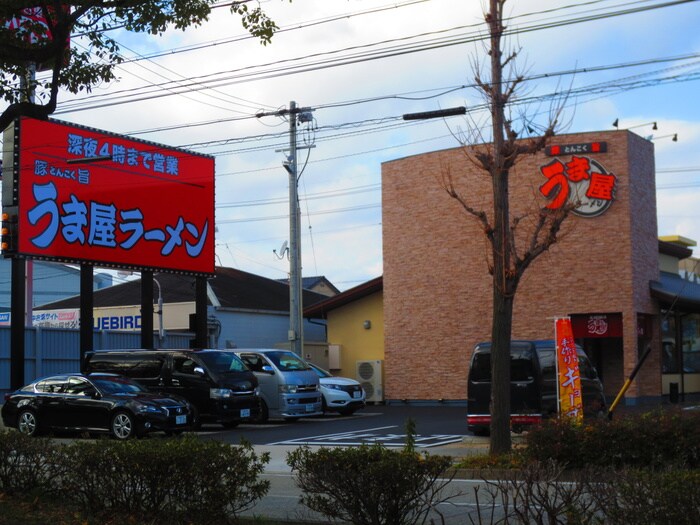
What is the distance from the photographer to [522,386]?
1978cm

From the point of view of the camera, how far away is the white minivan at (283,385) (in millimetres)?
25438

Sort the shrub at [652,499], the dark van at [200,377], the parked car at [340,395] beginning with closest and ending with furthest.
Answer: the shrub at [652,499], the dark van at [200,377], the parked car at [340,395]

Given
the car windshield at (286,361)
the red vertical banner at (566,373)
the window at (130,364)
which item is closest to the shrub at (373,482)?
the red vertical banner at (566,373)

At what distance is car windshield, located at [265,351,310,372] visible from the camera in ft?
85.8

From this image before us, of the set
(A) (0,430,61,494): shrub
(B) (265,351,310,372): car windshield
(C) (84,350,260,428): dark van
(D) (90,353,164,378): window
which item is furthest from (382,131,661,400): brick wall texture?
(A) (0,430,61,494): shrub

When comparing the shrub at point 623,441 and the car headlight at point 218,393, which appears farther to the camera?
the car headlight at point 218,393

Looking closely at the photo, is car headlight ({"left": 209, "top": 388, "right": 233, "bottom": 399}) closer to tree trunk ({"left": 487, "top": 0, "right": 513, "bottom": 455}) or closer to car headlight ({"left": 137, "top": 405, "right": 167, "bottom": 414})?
car headlight ({"left": 137, "top": 405, "right": 167, "bottom": 414})

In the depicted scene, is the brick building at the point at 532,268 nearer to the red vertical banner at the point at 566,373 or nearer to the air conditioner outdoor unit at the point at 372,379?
the air conditioner outdoor unit at the point at 372,379

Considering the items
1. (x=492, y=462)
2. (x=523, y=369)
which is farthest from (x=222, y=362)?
(x=492, y=462)

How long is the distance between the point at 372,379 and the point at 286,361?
27.3 ft

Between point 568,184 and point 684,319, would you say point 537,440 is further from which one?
point 684,319

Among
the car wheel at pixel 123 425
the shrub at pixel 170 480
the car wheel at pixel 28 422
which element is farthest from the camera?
the car wheel at pixel 28 422

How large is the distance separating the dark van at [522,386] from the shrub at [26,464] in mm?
10958

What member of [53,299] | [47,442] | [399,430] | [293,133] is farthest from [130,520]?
[53,299]
